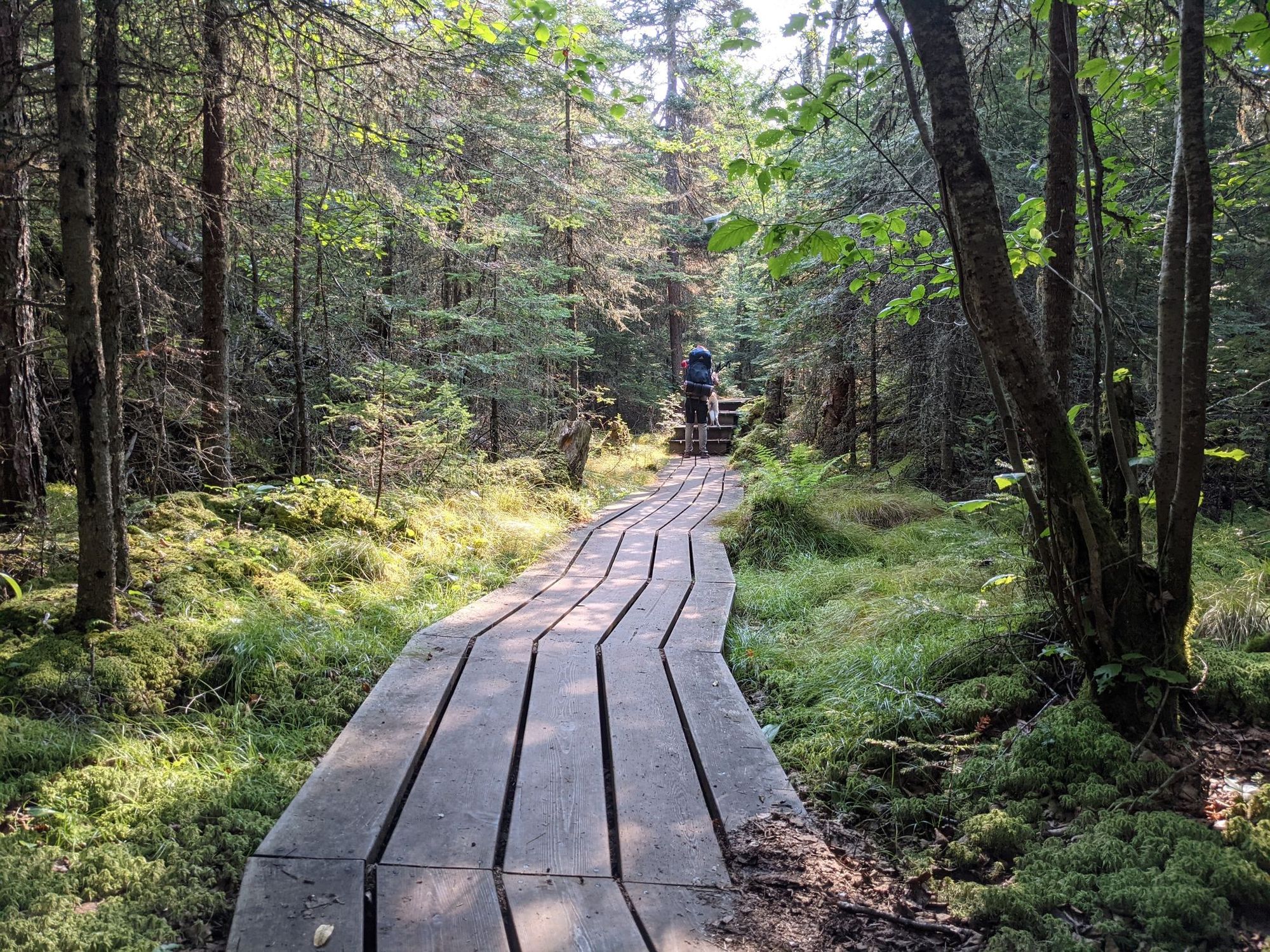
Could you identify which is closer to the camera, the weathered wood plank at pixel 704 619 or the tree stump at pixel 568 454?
the weathered wood plank at pixel 704 619

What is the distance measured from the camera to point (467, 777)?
2730 mm

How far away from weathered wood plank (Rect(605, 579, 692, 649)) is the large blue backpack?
34.8 ft

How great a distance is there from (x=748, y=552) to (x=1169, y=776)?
4.70 metres

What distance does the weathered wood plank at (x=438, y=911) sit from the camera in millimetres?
1869

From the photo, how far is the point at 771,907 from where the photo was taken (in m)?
2.09

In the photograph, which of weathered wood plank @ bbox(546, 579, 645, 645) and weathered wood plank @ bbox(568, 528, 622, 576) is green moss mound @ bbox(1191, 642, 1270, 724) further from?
weathered wood plank @ bbox(568, 528, 622, 576)

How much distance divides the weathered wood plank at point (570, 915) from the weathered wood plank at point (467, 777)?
0.62 ft

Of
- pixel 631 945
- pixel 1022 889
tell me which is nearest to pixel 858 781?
pixel 1022 889

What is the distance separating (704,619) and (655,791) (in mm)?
2165

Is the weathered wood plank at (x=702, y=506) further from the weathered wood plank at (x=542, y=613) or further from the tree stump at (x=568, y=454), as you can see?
the weathered wood plank at (x=542, y=613)

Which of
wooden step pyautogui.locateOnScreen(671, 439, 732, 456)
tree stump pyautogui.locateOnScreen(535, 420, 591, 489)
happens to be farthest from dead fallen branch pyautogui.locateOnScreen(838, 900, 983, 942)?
wooden step pyautogui.locateOnScreen(671, 439, 732, 456)


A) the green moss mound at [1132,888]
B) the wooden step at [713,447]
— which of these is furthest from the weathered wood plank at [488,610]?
the wooden step at [713,447]

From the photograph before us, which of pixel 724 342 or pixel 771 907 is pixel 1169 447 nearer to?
pixel 771 907

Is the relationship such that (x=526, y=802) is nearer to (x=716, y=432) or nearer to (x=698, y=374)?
(x=698, y=374)
